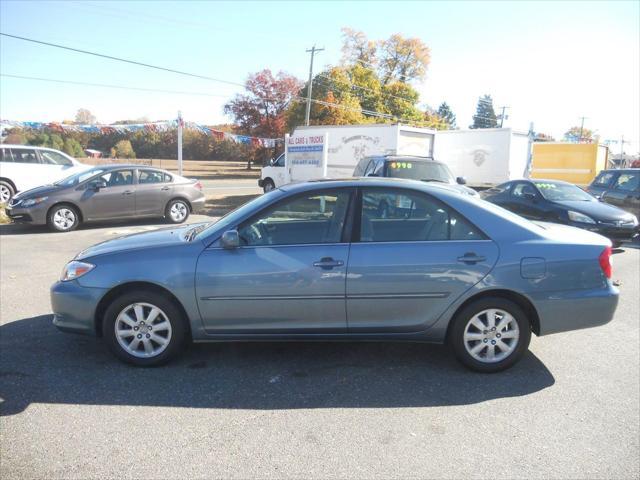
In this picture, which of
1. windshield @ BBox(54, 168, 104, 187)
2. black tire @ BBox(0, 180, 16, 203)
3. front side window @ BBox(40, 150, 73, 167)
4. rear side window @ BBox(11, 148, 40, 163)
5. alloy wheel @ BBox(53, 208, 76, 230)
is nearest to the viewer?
alloy wheel @ BBox(53, 208, 76, 230)

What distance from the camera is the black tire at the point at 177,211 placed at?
12.2 m

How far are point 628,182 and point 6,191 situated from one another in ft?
55.3

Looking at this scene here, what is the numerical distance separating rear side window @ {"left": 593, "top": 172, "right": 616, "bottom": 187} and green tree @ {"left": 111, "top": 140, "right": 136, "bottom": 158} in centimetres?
4465

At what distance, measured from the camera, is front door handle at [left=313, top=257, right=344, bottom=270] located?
3826 millimetres

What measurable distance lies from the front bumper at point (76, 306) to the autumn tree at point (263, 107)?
4757 cm

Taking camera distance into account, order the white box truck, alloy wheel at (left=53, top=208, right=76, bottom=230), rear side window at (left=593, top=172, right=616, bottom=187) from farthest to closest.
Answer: the white box truck
rear side window at (left=593, top=172, right=616, bottom=187)
alloy wheel at (left=53, top=208, right=76, bottom=230)

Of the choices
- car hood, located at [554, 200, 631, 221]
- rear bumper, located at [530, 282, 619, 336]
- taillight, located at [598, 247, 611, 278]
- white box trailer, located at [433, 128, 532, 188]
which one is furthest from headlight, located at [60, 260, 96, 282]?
white box trailer, located at [433, 128, 532, 188]

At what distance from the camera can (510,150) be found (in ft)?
66.9

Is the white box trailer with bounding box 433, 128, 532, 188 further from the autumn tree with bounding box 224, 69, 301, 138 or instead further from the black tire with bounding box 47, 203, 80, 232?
the autumn tree with bounding box 224, 69, 301, 138

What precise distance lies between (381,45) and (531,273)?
5902 centimetres

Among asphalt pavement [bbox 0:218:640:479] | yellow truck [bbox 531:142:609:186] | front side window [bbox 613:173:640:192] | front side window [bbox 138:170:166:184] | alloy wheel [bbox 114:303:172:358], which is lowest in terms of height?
asphalt pavement [bbox 0:218:640:479]

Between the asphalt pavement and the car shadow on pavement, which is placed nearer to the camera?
the asphalt pavement

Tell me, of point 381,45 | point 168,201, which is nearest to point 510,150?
point 168,201

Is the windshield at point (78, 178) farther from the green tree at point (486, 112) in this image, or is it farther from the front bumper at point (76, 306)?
the green tree at point (486, 112)
